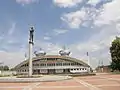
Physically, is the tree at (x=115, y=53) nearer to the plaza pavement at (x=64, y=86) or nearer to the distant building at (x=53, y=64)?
the distant building at (x=53, y=64)

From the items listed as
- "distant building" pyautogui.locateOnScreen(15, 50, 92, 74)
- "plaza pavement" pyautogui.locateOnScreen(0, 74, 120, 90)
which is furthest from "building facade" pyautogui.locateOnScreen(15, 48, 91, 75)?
"plaza pavement" pyautogui.locateOnScreen(0, 74, 120, 90)

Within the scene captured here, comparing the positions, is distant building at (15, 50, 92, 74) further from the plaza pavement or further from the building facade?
the plaza pavement

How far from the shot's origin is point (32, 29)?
4319 centimetres

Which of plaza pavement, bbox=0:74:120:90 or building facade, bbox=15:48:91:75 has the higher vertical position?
building facade, bbox=15:48:91:75

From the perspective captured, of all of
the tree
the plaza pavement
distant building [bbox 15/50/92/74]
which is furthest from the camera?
distant building [bbox 15/50/92/74]

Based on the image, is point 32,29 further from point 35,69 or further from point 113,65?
point 35,69

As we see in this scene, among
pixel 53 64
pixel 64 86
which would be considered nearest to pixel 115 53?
pixel 53 64

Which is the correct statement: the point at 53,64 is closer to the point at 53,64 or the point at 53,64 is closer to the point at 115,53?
the point at 53,64

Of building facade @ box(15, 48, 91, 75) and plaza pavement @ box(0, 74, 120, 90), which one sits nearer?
plaza pavement @ box(0, 74, 120, 90)

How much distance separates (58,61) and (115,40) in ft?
83.8

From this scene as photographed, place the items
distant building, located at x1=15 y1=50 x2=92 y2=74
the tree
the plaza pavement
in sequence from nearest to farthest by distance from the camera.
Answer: the plaza pavement → the tree → distant building, located at x1=15 y1=50 x2=92 y2=74

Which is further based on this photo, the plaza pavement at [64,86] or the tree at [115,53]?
the tree at [115,53]

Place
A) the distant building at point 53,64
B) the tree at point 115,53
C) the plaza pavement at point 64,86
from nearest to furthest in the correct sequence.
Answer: the plaza pavement at point 64,86
the tree at point 115,53
the distant building at point 53,64

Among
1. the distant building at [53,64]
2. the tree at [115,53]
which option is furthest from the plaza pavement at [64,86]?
the distant building at [53,64]
